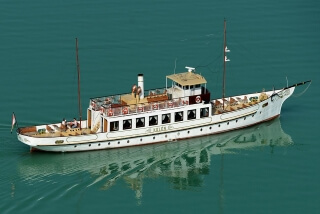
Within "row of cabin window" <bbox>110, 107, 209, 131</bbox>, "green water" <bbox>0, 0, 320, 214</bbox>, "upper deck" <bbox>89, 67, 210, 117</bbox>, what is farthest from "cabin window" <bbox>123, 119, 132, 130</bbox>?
"green water" <bbox>0, 0, 320, 214</bbox>

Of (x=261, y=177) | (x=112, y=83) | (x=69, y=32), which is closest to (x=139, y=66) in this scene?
(x=112, y=83)

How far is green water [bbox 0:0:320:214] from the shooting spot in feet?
224

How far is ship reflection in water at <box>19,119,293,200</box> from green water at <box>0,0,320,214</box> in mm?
118

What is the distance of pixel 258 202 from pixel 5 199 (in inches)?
775

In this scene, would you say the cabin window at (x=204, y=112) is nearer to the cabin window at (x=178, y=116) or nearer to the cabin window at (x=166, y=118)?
the cabin window at (x=178, y=116)

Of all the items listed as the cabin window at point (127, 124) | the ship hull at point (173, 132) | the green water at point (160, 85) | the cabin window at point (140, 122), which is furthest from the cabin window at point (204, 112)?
the cabin window at point (127, 124)

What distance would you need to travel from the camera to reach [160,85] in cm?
8806

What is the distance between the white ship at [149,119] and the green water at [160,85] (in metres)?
0.97

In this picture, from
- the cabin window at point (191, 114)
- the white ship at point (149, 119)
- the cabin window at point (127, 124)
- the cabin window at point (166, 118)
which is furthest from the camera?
the cabin window at point (191, 114)

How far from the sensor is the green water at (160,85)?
6838 centimetres

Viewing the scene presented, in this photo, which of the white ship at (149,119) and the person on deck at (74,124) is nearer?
the white ship at (149,119)

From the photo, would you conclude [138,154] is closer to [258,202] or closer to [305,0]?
[258,202]

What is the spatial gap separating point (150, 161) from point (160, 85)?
15026 millimetres

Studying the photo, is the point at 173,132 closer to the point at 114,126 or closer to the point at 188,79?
the point at 188,79
